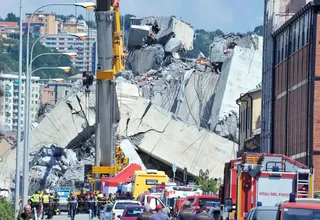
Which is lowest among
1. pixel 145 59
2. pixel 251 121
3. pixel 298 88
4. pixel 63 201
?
pixel 63 201

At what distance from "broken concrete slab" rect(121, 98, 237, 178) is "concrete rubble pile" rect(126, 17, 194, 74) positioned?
26042 millimetres

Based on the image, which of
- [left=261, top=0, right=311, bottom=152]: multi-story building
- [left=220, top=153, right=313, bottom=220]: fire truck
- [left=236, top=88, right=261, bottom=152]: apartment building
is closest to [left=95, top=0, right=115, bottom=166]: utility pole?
[left=261, top=0, right=311, bottom=152]: multi-story building

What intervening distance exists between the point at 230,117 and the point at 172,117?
8.04 metres

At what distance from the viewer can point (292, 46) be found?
198 ft

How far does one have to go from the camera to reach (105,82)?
208 ft

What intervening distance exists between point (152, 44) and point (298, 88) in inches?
2610

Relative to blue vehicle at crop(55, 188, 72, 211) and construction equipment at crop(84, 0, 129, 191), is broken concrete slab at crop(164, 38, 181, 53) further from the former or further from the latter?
construction equipment at crop(84, 0, 129, 191)

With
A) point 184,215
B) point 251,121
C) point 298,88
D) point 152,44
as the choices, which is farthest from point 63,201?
point 152,44

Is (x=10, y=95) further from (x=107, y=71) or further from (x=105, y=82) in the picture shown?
(x=105, y=82)

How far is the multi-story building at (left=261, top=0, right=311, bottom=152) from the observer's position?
6712cm

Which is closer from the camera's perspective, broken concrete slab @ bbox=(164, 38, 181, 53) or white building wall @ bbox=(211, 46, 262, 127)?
white building wall @ bbox=(211, 46, 262, 127)

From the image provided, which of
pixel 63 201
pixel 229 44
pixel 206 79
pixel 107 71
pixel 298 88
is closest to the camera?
pixel 298 88

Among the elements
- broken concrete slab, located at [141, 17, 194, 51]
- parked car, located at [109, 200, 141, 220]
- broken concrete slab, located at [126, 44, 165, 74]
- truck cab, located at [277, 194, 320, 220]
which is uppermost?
broken concrete slab, located at [141, 17, 194, 51]

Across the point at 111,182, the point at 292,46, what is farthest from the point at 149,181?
the point at 292,46
